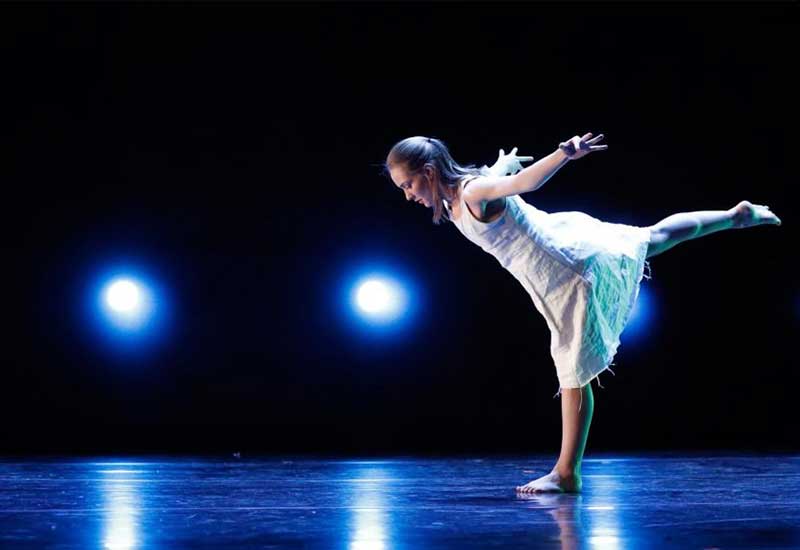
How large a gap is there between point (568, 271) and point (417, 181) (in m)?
0.44

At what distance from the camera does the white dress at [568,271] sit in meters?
2.59

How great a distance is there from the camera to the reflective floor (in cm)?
185

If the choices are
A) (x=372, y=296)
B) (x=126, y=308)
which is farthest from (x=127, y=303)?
(x=372, y=296)

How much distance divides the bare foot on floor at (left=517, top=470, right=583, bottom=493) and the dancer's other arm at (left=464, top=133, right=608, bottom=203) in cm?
69

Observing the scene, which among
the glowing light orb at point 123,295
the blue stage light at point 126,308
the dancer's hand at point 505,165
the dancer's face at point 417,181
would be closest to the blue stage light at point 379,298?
the blue stage light at point 126,308

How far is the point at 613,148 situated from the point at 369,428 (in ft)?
5.23

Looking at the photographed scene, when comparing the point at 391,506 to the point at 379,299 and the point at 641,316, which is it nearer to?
the point at 379,299

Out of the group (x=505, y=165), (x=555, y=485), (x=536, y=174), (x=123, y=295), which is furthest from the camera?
(x=123, y=295)

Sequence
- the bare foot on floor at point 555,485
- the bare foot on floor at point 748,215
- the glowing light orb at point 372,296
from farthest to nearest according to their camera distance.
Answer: the glowing light orb at point 372,296 < the bare foot on floor at point 748,215 < the bare foot on floor at point 555,485

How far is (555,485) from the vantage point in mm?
2539

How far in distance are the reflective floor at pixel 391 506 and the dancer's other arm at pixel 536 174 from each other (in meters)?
0.70

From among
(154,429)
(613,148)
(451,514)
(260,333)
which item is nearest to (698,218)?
(451,514)

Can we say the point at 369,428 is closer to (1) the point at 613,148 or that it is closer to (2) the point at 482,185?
(1) the point at 613,148

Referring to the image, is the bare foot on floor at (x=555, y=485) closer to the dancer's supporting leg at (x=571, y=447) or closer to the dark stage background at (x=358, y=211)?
the dancer's supporting leg at (x=571, y=447)
